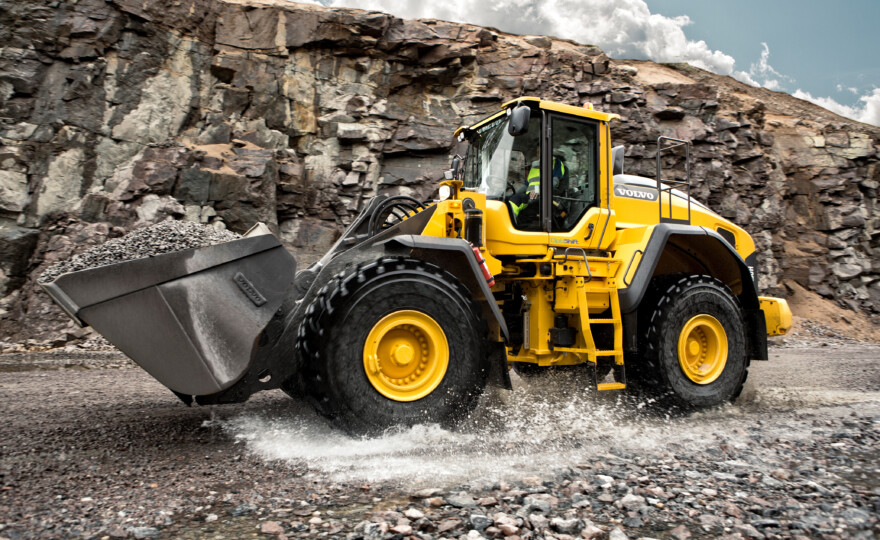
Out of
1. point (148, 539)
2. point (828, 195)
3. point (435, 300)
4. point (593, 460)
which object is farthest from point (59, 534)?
point (828, 195)

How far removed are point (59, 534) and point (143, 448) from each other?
140 cm

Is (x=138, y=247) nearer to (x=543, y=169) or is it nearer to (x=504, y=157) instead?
(x=504, y=157)

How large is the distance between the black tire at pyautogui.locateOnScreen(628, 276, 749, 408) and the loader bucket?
132 inches

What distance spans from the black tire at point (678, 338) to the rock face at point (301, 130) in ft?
34.9

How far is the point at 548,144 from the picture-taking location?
5371mm

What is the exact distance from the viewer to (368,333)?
4012 mm

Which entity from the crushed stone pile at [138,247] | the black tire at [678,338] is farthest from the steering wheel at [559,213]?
the crushed stone pile at [138,247]

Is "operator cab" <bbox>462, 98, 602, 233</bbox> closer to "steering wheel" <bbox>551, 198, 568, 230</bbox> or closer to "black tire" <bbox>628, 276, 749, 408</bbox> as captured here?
"steering wheel" <bbox>551, 198, 568, 230</bbox>

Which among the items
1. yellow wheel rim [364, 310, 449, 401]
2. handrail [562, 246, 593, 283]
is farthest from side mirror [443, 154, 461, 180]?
yellow wheel rim [364, 310, 449, 401]

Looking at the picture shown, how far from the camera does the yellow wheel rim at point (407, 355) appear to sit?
4059 mm

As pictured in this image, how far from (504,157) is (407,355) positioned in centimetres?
217

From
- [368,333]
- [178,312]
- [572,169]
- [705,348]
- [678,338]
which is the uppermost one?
[572,169]

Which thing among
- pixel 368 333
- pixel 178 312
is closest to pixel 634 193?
pixel 368 333

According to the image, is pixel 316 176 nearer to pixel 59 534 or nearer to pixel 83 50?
pixel 83 50
